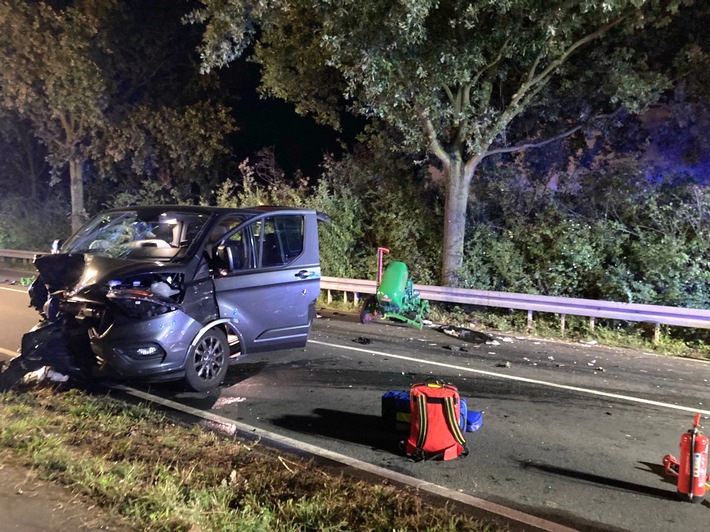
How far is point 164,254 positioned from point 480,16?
22.7 feet

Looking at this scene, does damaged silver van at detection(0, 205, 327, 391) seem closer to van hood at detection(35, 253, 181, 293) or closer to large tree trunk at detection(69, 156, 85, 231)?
van hood at detection(35, 253, 181, 293)

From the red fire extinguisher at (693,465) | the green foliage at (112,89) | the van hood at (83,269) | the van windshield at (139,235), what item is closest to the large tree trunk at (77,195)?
the green foliage at (112,89)

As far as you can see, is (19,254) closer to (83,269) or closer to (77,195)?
(77,195)

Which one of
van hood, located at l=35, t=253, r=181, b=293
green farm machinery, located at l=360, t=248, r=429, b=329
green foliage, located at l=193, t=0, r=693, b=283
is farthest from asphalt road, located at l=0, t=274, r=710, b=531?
green foliage, located at l=193, t=0, r=693, b=283

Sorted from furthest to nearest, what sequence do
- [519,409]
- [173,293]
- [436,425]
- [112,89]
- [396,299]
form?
[112,89] → [396,299] → [519,409] → [173,293] → [436,425]

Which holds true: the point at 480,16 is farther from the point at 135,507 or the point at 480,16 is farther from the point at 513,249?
the point at 135,507

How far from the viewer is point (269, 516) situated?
3.34 m

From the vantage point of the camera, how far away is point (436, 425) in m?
4.48

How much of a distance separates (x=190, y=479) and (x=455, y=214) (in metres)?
8.86

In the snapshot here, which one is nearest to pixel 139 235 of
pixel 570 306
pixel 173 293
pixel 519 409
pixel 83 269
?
pixel 83 269

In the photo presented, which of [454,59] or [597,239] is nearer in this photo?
[454,59]

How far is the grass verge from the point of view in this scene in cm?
333

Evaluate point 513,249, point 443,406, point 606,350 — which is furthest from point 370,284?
point 443,406

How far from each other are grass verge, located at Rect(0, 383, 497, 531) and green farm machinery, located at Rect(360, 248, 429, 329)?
4655 mm
